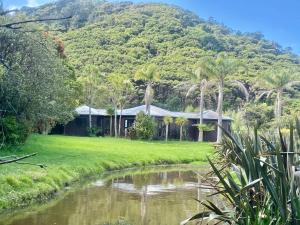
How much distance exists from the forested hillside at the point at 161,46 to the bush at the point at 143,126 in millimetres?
23481

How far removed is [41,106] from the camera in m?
27.8

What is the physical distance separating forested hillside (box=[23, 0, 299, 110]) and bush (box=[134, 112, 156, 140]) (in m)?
23.5

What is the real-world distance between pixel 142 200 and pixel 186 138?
43.7 m

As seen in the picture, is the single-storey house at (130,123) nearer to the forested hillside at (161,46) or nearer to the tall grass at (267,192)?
the forested hillside at (161,46)

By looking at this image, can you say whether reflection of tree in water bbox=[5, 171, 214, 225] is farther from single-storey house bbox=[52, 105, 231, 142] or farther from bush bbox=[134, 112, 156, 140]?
single-storey house bbox=[52, 105, 231, 142]

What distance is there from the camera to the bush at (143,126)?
53.4 m

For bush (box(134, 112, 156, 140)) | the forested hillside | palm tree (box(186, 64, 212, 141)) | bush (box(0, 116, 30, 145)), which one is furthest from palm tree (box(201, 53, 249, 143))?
bush (box(0, 116, 30, 145))

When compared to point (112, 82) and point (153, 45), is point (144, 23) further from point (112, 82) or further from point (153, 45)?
point (112, 82)

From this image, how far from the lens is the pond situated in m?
14.6

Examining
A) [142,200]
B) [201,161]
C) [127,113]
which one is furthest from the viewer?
[127,113]

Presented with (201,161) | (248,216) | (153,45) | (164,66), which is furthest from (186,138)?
(248,216)

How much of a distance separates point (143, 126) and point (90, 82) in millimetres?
16828

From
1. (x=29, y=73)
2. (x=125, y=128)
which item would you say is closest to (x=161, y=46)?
(x=125, y=128)

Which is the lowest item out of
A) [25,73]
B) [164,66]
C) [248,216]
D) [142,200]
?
[142,200]
